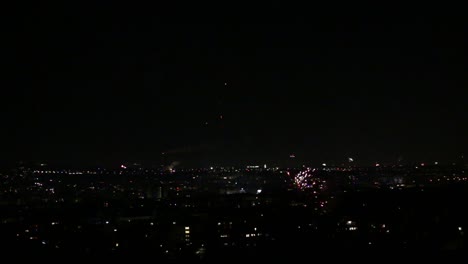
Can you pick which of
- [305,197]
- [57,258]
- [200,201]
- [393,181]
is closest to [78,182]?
[200,201]

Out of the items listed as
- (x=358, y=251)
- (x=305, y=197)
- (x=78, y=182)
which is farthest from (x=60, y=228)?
(x=78, y=182)

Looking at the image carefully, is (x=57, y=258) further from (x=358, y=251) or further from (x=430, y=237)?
(x=430, y=237)

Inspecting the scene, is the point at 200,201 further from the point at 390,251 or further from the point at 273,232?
the point at 390,251

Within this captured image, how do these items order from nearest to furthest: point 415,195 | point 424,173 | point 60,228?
1. point 60,228
2. point 415,195
3. point 424,173

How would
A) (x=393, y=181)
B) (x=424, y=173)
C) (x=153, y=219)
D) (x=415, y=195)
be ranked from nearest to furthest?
1. (x=153, y=219)
2. (x=415, y=195)
3. (x=393, y=181)
4. (x=424, y=173)

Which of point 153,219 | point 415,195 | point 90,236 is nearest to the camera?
point 90,236

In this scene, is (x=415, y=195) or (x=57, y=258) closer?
(x=57, y=258)

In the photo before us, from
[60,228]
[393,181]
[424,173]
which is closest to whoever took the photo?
[60,228]

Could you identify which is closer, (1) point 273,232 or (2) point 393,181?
(1) point 273,232
